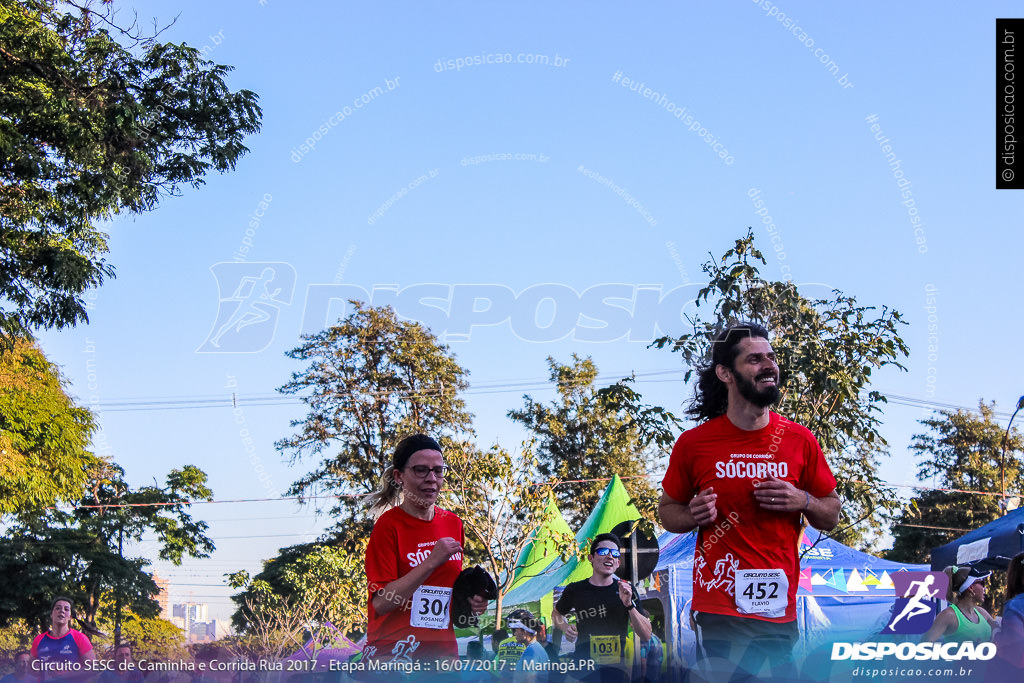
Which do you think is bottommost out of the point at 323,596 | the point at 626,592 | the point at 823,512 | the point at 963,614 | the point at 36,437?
the point at 323,596

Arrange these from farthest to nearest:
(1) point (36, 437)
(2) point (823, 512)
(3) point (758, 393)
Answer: (1) point (36, 437) < (3) point (758, 393) < (2) point (823, 512)

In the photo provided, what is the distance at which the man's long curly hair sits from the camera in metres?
3.83

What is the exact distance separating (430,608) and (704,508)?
1.43 m

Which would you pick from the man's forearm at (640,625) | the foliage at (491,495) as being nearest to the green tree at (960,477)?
the foliage at (491,495)

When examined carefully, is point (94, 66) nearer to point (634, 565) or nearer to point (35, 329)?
point (35, 329)

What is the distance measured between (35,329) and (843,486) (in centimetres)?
1050

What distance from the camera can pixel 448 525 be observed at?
4402 mm

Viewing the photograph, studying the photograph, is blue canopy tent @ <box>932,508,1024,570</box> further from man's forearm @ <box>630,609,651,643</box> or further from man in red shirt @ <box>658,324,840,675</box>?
man in red shirt @ <box>658,324,840,675</box>

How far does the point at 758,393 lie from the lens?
3648 millimetres

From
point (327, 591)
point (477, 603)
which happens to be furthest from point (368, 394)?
point (477, 603)

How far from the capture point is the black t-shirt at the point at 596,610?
233 inches

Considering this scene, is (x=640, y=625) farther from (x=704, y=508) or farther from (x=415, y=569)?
(x=704, y=508)

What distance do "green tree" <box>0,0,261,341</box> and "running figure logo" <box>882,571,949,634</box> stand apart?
33.6ft

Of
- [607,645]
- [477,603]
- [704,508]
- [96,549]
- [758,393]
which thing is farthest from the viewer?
[96,549]
